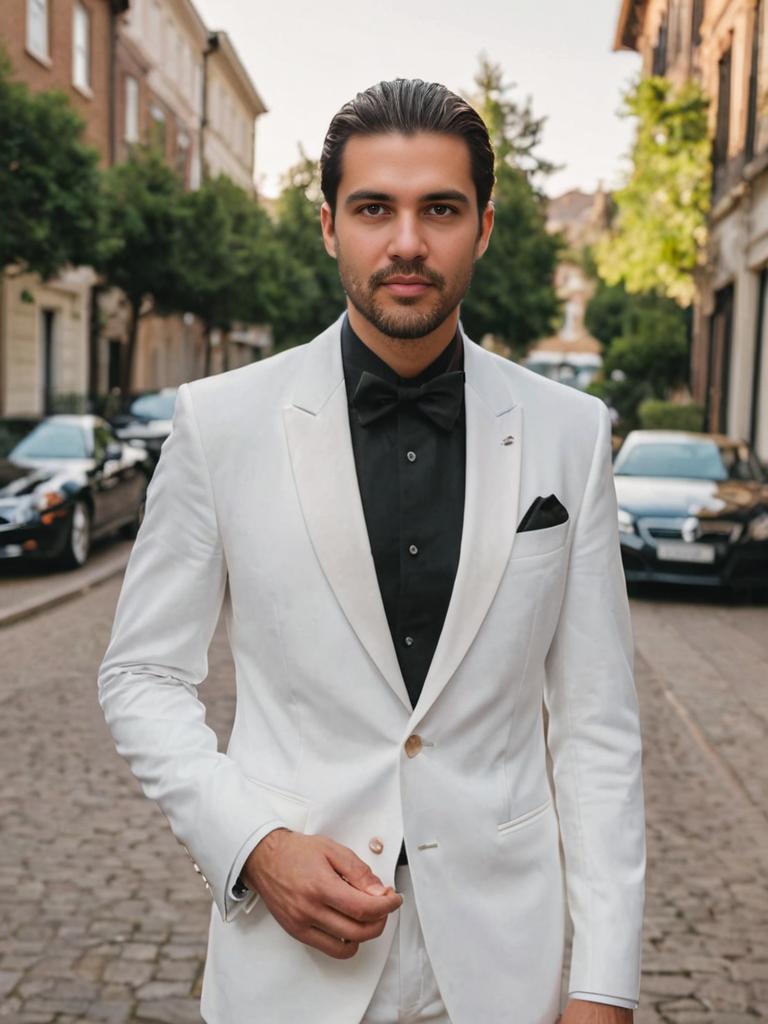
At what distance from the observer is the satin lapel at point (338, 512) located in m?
1.82

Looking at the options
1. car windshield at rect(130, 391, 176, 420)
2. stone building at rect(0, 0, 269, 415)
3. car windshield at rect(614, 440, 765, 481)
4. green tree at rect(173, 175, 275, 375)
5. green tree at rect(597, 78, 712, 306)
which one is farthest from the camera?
green tree at rect(173, 175, 275, 375)

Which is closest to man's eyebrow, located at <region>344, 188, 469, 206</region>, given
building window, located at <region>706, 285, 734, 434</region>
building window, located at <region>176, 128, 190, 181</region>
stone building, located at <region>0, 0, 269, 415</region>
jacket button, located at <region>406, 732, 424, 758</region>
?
jacket button, located at <region>406, 732, 424, 758</region>

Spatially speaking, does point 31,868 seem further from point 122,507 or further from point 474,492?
point 122,507

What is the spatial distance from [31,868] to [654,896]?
2.19m

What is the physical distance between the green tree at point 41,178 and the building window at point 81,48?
10.2 metres

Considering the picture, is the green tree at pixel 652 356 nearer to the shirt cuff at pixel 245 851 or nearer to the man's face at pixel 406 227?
the man's face at pixel 406 227

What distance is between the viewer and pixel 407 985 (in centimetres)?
183

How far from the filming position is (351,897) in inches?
65.6

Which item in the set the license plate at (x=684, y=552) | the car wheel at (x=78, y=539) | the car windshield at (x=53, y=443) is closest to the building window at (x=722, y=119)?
the license plate at (x=684, y=552)

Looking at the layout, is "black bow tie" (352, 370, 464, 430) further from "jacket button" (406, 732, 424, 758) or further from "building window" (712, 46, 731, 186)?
"building window" (712, 46, 731, 186)

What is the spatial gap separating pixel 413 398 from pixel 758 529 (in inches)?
390

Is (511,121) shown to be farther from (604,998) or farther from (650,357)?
(604,998)

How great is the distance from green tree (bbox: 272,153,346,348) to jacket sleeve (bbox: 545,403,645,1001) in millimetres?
40467

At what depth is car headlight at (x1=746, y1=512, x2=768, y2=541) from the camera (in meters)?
11.2
